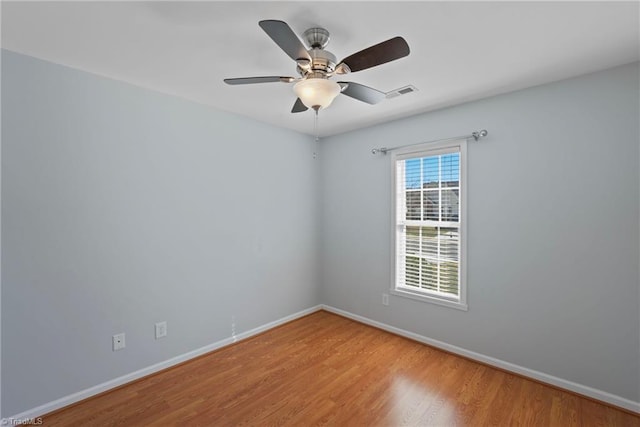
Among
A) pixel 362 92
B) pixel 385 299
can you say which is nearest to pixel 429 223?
pixel 385 299

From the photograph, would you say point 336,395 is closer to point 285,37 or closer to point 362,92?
point 362,92

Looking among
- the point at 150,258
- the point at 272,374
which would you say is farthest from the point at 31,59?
the point at 272,374

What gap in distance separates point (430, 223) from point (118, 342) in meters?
3.01

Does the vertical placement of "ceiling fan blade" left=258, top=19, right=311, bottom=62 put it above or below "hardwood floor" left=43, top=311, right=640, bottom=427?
above

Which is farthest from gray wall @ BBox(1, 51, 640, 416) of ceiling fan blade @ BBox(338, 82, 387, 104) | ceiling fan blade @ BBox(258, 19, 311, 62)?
ceiling fan blade @ BBox(258, 19, 311, 62)

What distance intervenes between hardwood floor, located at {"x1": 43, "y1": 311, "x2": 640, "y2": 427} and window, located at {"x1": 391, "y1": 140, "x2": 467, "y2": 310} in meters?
0.64

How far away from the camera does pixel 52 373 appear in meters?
2.06

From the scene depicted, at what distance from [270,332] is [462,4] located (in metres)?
3.32

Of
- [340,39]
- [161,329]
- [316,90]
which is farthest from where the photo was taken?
[161,329]

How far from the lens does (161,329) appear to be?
8.55 feet

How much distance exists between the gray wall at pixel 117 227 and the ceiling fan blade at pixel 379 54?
1.82m

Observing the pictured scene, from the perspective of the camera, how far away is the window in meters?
2.91

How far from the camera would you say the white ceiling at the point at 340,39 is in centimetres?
150

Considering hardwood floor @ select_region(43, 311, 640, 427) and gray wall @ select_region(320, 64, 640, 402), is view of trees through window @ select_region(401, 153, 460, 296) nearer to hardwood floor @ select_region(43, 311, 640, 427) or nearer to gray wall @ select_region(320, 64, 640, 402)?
gray wall @ select_region(320, 64, 640, 402)
